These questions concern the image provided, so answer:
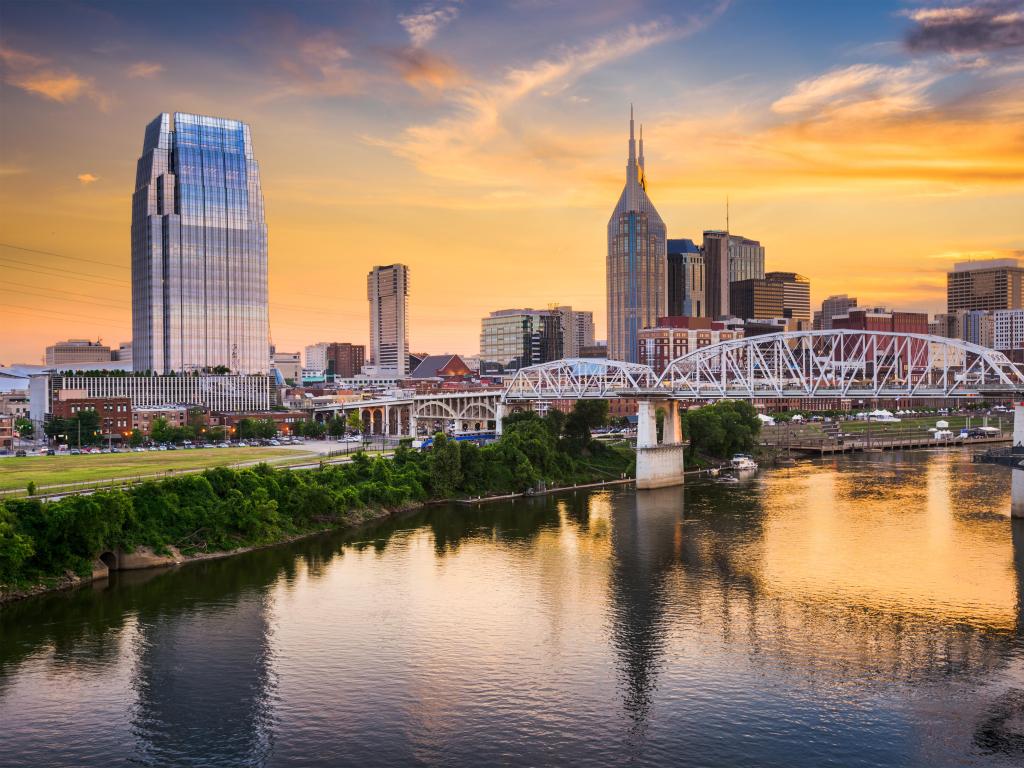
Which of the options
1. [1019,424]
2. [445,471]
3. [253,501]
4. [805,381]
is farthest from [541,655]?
[805,381]

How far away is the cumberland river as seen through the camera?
3145cm

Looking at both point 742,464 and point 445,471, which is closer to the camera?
point 445,471

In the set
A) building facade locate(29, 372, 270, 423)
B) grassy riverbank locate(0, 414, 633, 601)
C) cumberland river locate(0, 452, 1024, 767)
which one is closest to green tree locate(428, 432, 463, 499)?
grassy riverbank locate(0, 414, 633, 601)

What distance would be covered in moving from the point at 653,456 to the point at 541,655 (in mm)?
56139

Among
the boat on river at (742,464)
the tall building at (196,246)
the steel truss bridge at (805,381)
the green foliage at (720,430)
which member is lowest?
the boat on river at (742,464)

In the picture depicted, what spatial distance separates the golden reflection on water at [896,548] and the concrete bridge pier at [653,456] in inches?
380

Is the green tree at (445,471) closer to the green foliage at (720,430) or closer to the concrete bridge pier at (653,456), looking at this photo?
the concrete bridge pier at (653,456)

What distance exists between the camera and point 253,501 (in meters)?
61.8

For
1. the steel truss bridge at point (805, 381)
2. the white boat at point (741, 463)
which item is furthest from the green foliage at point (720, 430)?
the steel truss bridge at point (805, 381)

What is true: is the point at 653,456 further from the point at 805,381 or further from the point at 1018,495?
the point at 1018,495

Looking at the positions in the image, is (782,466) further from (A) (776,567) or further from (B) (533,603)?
(B) (533,603)

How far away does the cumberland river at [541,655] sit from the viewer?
3145 centimetres

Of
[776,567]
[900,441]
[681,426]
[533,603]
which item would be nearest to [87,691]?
[533,603]

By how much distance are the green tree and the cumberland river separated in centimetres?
1767
